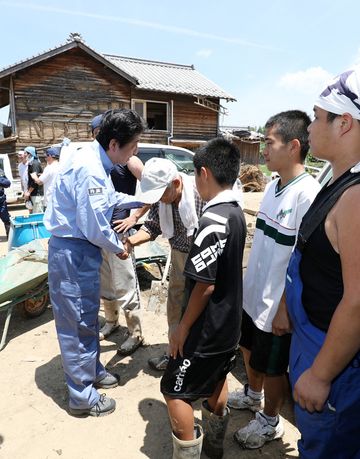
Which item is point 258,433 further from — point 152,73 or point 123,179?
point 152,73

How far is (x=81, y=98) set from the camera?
15195 mm

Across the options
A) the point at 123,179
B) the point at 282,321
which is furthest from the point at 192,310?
the point at 123,179

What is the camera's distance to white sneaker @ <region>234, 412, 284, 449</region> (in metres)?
2.21

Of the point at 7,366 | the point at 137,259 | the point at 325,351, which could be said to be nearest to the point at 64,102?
the point at 137,259

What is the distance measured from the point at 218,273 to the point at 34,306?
3016 mm

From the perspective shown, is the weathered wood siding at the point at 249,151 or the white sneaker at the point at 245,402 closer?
the white sneaker at the point at 245,402

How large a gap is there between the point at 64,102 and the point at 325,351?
1599 cm

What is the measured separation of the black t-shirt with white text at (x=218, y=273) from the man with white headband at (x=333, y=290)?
0.36m

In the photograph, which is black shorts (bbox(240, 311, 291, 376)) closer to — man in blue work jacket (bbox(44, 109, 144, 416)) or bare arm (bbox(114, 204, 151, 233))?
man in blue work jacket (bbox(44, 109, 144, 416))

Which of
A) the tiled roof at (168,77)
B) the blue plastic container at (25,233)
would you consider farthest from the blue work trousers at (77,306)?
the tiled roof at (168,77)

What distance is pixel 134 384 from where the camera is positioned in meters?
2.92

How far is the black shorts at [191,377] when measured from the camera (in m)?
1.75

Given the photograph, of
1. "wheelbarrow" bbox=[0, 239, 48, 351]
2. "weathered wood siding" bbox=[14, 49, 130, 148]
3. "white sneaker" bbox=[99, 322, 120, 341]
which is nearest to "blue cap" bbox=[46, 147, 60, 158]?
"wheelbarrow" bbox=[0, 239, 48, 351]

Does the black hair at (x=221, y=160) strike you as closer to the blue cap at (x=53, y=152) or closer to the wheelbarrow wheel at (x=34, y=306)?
the wheelbarrow wheel at (x=34, y=306)
